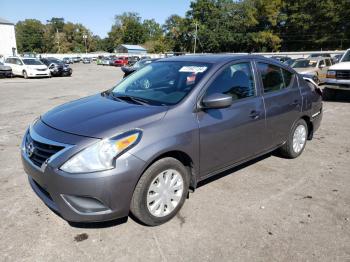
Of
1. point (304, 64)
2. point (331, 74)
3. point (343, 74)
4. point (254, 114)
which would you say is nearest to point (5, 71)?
point (304, 64)

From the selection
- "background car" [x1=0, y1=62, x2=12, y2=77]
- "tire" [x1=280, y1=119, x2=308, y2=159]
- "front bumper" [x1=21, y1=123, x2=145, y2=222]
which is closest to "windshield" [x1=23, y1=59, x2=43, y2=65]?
"background car" [x1=0, y1=62, x2=12, y2=77]

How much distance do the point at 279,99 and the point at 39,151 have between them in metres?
3.30

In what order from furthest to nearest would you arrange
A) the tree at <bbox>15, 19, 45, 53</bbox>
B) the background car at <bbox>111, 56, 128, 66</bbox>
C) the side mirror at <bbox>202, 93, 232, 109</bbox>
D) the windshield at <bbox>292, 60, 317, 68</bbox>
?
the tree at <bbox>15, 19, 45, 53</bbox> → the background car at <bbox>111, 56, 128, 66</bbox> → the windshield at <bbox>292, 60, 317, 68</bbox> → the side mirror at <bbox>202, 93, 232, 109</bbox>

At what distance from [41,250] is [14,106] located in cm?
936

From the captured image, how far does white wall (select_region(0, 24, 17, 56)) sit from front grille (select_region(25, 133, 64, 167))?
83.8 metres

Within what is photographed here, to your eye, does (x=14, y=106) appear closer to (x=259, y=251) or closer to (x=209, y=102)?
(x=209, y=102)

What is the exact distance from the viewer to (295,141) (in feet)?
17.5

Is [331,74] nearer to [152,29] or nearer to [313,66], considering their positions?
[313,66]

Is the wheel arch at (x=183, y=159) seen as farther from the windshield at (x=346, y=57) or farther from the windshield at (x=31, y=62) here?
the windshield at (x=31, y=62)

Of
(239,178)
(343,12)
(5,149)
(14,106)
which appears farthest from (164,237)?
(343,12)

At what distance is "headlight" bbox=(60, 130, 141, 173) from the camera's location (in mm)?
2869

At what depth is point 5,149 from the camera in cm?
595

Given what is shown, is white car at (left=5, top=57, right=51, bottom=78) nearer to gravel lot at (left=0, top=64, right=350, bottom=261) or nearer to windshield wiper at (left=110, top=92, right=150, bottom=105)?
gravel lot at (left=0, top=64, right=350, bottom=261)

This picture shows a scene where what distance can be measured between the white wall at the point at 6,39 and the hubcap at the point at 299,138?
8360 centimetres
